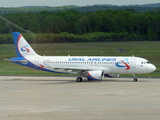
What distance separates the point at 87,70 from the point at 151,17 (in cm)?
8835

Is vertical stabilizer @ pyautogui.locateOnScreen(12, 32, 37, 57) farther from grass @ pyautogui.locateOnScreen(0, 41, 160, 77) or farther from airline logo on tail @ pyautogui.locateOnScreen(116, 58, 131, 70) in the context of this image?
airline logo on tail @ pyautogui.locateOnScreen(116, 58, 131, 70)

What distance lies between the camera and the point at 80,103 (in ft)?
106

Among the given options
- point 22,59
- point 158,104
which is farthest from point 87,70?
point 158,104

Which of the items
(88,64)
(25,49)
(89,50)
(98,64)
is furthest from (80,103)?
(89,50)

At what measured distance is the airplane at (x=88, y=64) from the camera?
5319 cm

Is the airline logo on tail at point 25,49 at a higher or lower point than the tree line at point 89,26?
lower

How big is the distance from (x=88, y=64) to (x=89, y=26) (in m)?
71.8

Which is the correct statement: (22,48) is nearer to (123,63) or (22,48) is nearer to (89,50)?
(123,63)

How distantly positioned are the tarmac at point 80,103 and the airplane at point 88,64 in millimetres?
8306

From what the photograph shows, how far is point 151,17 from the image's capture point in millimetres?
137250

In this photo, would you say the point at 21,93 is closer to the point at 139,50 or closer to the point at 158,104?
the point at 158,104

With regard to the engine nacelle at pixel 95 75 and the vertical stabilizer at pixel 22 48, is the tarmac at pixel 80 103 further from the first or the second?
the vertical stabilizer at pixel 22 48

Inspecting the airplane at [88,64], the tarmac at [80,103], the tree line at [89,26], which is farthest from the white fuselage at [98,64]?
the tree line at [89,26]

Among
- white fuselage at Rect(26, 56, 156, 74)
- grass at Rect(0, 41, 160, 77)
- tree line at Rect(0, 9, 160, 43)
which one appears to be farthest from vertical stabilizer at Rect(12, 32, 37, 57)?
tree line at Rect(0, 9, 160, 43)
